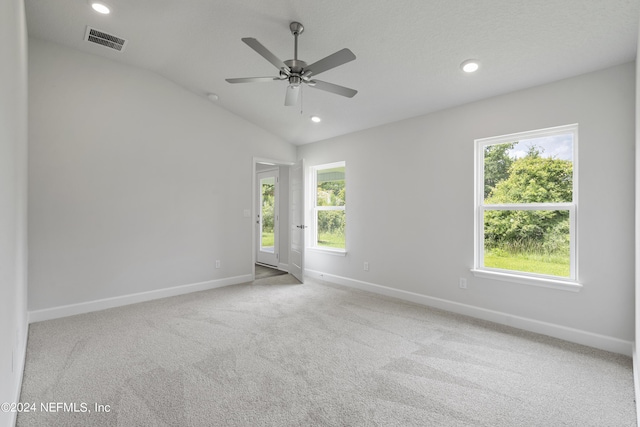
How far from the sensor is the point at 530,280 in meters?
3.16

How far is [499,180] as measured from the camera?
3508 millimetres

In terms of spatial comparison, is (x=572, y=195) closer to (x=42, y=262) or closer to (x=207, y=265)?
(x=207, y=265)

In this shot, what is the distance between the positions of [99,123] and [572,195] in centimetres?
524

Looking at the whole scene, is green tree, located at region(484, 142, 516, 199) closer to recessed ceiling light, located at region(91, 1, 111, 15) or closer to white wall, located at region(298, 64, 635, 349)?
white wall, located at region(298, 64, 635, 349)

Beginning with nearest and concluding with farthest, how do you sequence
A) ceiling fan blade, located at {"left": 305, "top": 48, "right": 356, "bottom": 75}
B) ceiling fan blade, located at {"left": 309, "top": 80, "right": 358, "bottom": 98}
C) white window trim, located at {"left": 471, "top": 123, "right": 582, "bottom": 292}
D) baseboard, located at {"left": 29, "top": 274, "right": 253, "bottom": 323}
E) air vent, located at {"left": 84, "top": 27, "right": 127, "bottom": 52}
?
ceiling fan blade, located at {"left": 305, "top": 48, "right": 356, "bottom": 75} < ceiling fan blade, located at {"left": 309, "top": 80, "right": 358, "bottom": 98} < white window trim, located at {"left": 471, "top": 123, "right": 582, "bottom": 292} < air vent, located at {"left": 84, "top": 27, "right": 127, "bottom": 52} < baseboard, located at {"left": 29, "top": 274, "right": 253, "bottom": 323}

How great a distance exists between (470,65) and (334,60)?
1.46 meters

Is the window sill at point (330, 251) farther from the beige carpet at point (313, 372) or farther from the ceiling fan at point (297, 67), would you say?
the ceiling fan at point (297, 67)

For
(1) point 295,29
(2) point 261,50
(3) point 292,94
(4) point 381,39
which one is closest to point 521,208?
(4) point 381,39

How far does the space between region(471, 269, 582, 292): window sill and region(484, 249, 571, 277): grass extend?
9cm

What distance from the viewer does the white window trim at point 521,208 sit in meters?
2.98

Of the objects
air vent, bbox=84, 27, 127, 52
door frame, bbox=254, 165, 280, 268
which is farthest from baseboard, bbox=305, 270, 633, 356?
air vent, bbox=84, 27, 127, 52

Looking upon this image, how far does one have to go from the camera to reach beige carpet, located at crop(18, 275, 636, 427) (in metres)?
1.90

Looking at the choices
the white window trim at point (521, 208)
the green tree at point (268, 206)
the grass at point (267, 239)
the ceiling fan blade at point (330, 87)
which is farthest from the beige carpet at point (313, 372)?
the green tree at point (268, 206)

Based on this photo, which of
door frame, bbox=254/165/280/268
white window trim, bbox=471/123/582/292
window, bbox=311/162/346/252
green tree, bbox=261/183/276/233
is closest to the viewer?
white window trim, bbox=471/123/582/292
